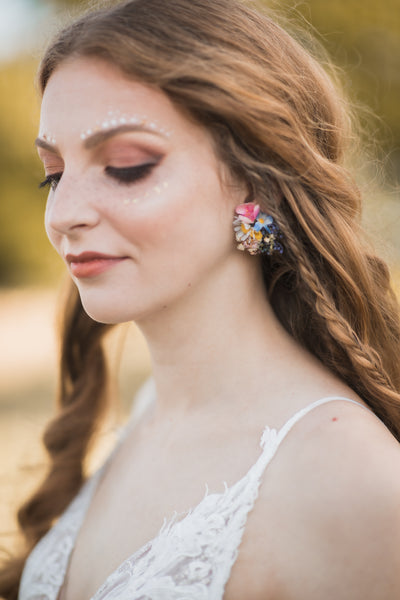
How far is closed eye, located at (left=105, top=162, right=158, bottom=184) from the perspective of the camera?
180 centimetres

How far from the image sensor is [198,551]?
165 centimetres

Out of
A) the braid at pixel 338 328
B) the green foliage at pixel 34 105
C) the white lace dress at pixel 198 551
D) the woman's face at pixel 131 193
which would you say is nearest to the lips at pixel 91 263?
the woman's face at pixel 131 193

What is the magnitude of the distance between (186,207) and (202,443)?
69 cm

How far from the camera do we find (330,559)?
150cm

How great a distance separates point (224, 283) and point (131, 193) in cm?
39

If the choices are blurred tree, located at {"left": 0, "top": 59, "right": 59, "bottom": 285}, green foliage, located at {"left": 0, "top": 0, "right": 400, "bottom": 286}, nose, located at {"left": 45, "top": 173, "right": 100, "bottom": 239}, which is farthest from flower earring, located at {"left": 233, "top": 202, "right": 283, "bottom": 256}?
blurred tree, located at {"left": 0, "top": 59, "right": 59, "bottom": 285}

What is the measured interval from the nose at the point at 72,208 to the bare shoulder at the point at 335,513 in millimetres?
822

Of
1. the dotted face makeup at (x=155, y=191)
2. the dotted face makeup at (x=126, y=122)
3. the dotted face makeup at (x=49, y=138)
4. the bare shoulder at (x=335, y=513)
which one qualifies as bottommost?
the bare shoulder at (x=335, y=513)

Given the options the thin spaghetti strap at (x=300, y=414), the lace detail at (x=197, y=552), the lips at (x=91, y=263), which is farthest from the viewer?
the lips at (x=91, y=263)

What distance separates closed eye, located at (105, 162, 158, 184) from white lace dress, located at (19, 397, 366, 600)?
2.53 feet

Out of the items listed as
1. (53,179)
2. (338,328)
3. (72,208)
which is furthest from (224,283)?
(53,179)

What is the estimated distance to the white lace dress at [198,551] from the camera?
5.30 feet

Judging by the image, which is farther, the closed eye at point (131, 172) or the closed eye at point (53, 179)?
the closed eye at point (53, 179)

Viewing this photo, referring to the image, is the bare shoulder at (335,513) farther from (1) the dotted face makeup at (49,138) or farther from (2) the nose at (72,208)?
(1) the dotted face makeup at (49,138)
